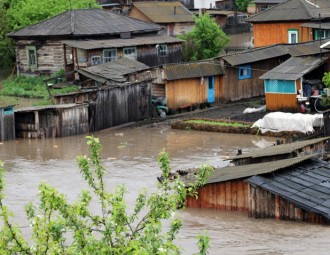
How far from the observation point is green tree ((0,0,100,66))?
44.5 metres

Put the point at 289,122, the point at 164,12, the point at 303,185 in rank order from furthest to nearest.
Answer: the point at 164,12
the point at 289,122
the point at 303,185

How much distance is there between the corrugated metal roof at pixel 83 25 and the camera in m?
40.1

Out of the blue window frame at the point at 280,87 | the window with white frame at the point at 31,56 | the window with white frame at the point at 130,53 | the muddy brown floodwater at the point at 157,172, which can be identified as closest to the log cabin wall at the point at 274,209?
the muddy brown floodwater at the point at 157,172

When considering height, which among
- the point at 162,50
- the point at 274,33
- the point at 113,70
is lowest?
the point at 113,70

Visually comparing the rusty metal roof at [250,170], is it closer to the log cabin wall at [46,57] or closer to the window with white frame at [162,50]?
the log cabin wall at [46,57]

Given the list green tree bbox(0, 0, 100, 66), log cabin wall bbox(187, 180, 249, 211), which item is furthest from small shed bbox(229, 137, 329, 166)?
green tree bbox(0, 0, 100, 66)

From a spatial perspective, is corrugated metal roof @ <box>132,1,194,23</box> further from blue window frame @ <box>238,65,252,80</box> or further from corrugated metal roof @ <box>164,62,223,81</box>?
corrugated metal roof @ <box>164,62,223,81</box>

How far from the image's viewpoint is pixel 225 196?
19328 millimetres

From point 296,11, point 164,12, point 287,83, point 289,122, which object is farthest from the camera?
point 164,12

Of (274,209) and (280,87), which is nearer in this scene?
(274,209)

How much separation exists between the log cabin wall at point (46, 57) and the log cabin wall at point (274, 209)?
22.0 meters

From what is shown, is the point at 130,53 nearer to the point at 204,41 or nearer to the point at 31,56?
the point at 204,41

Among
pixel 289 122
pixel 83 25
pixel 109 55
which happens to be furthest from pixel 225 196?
pixel 83 25

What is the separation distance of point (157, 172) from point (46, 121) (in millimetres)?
7055
